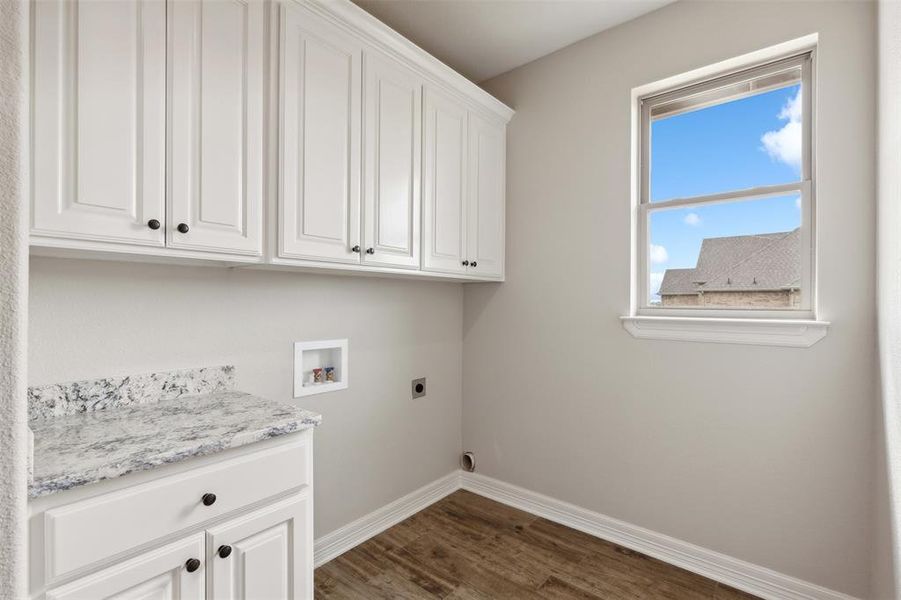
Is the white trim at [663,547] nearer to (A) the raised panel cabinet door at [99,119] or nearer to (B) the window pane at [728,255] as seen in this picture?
(B) the window pane at [728,255]

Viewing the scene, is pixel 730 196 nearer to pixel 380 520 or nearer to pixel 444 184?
pixel 444 184

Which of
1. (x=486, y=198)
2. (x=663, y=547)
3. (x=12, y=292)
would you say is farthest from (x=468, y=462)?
(x=12, y=292)

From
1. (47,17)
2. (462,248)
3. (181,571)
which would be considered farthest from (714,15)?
(181,571)

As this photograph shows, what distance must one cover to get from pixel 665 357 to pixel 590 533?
1009 millimetres

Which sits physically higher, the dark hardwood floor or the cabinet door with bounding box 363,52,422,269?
the cabinet door with bounding box 363,52,422,269

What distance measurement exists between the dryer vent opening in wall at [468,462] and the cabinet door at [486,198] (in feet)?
3.83

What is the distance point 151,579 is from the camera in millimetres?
1094

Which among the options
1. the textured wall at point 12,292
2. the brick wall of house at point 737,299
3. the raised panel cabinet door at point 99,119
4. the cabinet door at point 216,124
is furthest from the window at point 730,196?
the textured wall at point 12,292

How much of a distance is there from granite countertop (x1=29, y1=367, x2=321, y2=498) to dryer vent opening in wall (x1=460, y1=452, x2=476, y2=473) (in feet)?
5.24

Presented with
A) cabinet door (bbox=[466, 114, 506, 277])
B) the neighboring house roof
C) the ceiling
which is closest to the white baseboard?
the neighboring house roof

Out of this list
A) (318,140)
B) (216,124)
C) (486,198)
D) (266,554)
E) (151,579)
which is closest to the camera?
(151,579)

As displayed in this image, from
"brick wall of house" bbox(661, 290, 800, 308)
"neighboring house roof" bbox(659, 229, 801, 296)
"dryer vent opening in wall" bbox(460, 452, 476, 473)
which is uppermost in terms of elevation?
"neighboring house roof" bbox(659, 229, 801, 296)

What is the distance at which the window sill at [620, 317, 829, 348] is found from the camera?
5.89 ft

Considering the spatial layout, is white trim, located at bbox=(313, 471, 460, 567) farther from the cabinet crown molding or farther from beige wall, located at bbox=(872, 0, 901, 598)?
the cabinet crown molding
